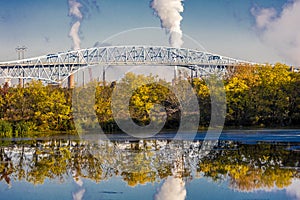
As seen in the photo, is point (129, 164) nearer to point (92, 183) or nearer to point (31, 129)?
point (92, 183)

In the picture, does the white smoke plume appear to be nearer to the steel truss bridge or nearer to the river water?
the river water

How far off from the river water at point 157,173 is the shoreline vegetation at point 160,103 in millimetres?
20410

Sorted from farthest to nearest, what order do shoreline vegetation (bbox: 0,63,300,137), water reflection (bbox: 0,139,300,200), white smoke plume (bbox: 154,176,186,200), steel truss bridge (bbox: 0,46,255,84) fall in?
steel truss bridge (bbox: 0,46,255,84), shoreline vegetation (bbox: 0,63,300,137), water reflection (bbox: 0,139,300,200), white smoke plume (bbox: 154,176,186,200)

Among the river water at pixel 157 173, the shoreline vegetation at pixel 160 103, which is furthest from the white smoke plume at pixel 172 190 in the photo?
the shoreline vegetation at pixel 160 103

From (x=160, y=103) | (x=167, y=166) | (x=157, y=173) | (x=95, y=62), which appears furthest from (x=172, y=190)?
(x=95, y=62)

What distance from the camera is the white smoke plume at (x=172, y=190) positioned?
501 inches

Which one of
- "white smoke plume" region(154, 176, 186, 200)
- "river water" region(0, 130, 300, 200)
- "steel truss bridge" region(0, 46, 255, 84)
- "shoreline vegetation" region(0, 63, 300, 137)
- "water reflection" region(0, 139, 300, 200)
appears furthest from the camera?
"steel truss bridge" region(0, 46, 255, 84)

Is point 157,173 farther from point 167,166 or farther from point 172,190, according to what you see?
point 172,190

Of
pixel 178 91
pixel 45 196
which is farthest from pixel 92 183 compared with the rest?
pixel 178 91

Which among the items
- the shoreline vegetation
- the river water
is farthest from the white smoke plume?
the shoreline vegetation

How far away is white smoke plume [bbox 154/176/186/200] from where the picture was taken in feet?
41.7

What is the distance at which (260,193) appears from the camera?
1252 centimetres

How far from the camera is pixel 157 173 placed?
16.2 metres

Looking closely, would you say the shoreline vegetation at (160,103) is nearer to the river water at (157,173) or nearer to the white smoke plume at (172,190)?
the river water at (157,173)
